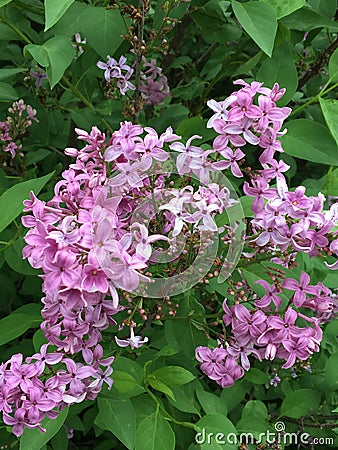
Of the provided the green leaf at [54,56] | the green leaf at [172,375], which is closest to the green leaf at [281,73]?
the green leaf at [54,56]

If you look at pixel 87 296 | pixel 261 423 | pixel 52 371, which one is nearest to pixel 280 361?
pixel 261 423

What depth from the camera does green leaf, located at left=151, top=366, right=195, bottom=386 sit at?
1.41 metres

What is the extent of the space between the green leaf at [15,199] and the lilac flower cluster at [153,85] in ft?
2.15

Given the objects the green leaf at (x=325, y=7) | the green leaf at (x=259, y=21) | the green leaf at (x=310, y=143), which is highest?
the green leaf at (x=259, y=21)

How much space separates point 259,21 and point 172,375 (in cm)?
80

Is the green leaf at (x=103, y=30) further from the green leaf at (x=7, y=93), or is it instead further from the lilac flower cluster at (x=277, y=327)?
the lilac flower cluster at (x=277, y=327)

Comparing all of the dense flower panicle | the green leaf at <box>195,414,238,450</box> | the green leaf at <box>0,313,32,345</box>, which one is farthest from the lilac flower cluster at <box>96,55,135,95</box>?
the green leaf at <box>195,414,238,450</box>

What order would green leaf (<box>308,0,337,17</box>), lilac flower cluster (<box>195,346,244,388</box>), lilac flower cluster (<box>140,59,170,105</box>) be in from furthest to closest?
1. lilac flower cluster (<box>140,59,170,105</box>)
2. green leaf (<box>308,0,337,17</box>)
3. lilac flower cluster (<box>195,346,244,388</box>)

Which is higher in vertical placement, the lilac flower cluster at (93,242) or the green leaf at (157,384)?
the lilac flower cluster at (93,242)

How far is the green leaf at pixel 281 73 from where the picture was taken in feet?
5.35

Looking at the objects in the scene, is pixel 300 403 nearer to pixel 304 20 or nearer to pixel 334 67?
pixel 334 67

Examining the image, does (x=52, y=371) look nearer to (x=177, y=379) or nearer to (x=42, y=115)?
(x=177, y=379)

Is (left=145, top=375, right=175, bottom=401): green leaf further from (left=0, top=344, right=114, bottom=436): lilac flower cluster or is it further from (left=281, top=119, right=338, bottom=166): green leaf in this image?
(left=281, top=119, right=338, bottom=166): green leaf

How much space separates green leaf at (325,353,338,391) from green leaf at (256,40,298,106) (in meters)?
0.65
